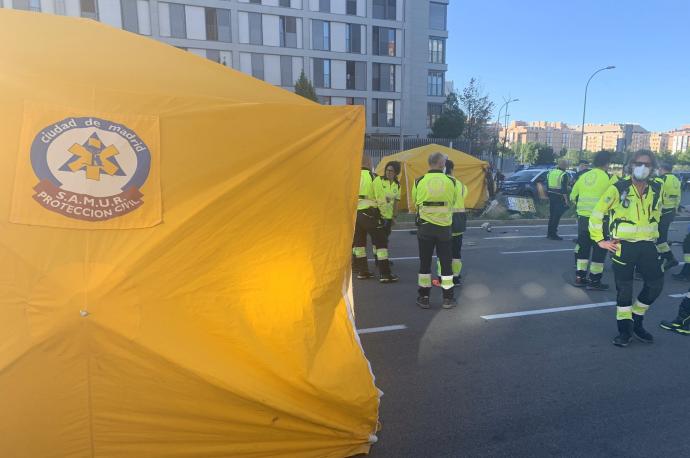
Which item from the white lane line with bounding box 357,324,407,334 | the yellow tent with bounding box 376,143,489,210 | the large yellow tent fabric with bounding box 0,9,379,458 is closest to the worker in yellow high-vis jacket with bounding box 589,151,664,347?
the white lane line with bounding box 357,324,407,334

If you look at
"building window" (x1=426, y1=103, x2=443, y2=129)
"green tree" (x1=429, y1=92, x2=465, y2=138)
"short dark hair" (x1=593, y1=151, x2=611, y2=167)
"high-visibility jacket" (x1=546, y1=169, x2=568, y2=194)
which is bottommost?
"high-visibility jacket" (x1=546, y1=169, x2=568, y2=194)

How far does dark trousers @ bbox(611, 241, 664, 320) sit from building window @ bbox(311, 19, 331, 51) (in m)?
37.2

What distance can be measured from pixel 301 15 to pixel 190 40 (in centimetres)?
909

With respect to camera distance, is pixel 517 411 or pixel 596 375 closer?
pixel 517 411

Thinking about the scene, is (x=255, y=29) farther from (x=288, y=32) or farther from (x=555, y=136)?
(x=555, y=136)

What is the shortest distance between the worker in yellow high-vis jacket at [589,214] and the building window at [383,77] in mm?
35263

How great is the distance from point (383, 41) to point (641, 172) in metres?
39.3

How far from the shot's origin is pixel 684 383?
3.99 meters

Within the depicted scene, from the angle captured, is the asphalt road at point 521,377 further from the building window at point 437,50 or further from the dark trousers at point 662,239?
the building window at point 437,50

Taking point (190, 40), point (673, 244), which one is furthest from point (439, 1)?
point (673, 244)

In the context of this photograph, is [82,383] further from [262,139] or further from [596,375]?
[596,375]

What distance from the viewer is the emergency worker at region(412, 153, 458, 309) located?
18.5ft

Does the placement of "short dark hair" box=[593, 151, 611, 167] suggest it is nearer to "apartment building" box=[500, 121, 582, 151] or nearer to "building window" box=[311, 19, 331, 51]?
"building window" box=[311, 19, 331, 51]

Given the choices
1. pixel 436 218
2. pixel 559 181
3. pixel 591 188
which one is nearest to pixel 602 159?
pixel 591 188
